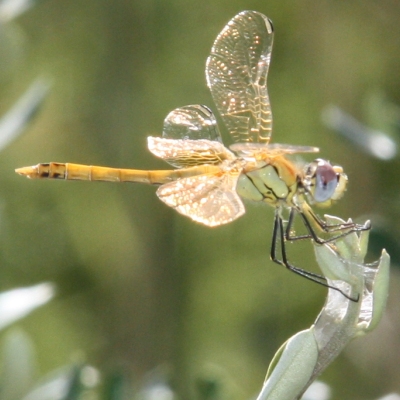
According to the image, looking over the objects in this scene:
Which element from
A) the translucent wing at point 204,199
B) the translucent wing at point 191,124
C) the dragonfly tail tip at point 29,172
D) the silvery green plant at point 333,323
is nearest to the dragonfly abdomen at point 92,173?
the dragonfly tail tip at point 29,172

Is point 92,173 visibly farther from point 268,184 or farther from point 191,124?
point 268,184

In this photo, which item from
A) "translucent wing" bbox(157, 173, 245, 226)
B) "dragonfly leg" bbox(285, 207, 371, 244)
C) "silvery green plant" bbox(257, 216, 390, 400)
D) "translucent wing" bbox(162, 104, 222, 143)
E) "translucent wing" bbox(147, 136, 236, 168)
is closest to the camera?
"silvery green plant" bbox(257, 216, 390, 400)

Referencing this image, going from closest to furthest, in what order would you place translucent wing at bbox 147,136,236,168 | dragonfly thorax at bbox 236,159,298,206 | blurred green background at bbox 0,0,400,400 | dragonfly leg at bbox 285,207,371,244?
dragonfly leg at bbox 285,207,371,244 → dragonfly thorax at bbox 236,159,298,206 → translucent wing at bbox 147,136,236,168 → blurred green background at bbox 0,0,400,400

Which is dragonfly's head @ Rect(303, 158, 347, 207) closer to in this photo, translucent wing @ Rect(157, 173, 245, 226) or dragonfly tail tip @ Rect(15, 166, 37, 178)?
translucent wing @ Rect(157, 173, 245, 226)

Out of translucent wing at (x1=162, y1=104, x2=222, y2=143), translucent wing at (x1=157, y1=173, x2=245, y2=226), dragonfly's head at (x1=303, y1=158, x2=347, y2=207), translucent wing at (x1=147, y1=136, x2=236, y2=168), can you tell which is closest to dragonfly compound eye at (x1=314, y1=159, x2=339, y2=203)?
dragonfly's head at (x1=303, y1=158, x2=347, y2=207)

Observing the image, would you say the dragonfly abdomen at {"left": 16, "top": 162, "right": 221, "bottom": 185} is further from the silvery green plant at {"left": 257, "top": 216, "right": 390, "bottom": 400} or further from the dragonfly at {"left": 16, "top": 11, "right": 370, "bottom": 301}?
the silvery green plant at {"left": 257, "top": 216, "right": 390, "bottom": 400}

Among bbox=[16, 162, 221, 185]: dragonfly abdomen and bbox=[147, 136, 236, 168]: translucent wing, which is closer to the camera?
bbox=[147, 136, 236, 168]: translucent wing

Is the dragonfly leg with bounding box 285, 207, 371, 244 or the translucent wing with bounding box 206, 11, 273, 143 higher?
the translucent wing with bounding box 206, 11, 273, 143

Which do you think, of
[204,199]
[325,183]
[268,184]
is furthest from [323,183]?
[204,199]

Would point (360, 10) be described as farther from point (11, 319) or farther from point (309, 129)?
point (11, 319)
